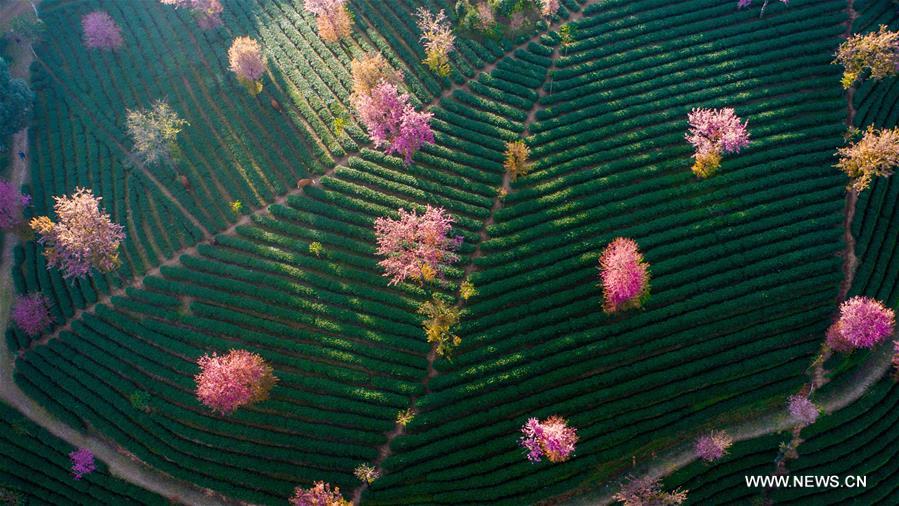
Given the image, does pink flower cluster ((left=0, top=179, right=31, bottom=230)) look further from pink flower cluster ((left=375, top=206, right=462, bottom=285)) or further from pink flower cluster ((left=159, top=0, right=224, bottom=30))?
pink flower cluster ((left=375, top=206, right=462, bottom=285))

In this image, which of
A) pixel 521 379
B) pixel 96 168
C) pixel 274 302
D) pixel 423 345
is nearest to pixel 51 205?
pixel 96 168

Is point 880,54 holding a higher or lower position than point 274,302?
higher

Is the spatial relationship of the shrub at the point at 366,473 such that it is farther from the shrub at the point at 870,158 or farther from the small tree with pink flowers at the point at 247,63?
the shrub at the point at 870,158

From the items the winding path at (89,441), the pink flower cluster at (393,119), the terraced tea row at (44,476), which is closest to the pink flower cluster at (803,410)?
the pink flower cluster at (393,119)

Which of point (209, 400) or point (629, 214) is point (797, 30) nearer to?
point (629, 214)

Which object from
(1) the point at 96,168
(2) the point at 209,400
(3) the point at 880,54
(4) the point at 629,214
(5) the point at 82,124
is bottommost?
(2) the point at 209,400

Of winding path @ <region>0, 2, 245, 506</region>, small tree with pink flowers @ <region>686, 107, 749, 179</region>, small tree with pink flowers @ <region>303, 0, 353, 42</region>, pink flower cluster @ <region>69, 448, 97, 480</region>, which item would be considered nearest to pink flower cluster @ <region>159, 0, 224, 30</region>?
small tree with pink flowers @ <region>303, 0, 353, 42</region>

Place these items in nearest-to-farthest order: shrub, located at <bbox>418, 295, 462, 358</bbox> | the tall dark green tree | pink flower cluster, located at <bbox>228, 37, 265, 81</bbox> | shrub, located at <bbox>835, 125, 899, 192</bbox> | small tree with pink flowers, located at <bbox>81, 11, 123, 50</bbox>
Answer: shrub, located at <bbox>418, 295, 462, 358</bbox>, shrub, located at <bbox>835, 125, 899, 192</bbox>, pink flower cluster, located at <bbox>228, 37, 265, 81</bbox>, the tall dark green tree, small tree with pink flowers, located at <bbox>81, 11, 123, 50</bbox>
